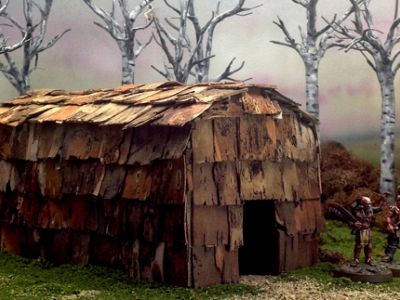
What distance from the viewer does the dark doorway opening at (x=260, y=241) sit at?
9844 mm

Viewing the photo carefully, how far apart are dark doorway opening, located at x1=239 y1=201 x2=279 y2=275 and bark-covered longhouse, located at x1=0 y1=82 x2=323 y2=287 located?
0.07 feet

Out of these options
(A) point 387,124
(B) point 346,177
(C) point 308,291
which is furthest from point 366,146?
(C) point 308,291

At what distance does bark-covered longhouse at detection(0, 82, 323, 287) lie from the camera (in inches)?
338

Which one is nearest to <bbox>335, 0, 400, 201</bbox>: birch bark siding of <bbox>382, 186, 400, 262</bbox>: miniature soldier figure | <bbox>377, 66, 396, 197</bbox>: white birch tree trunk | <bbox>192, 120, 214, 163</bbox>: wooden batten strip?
<bbox>377, 66, 396, 197</bbox>: white birch tree trunk

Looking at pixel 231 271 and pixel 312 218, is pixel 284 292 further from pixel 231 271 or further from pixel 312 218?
pixel 312 218

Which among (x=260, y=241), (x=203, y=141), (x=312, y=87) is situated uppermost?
(x=312, y=87)

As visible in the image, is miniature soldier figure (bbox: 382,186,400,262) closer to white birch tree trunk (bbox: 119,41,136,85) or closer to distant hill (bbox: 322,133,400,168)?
distant hill (bbox: 322,133,400,168)

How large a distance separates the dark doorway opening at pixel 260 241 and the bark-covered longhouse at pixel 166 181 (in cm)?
2

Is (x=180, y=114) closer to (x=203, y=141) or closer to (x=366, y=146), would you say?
(x=203, y=141)

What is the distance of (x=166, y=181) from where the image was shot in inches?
338

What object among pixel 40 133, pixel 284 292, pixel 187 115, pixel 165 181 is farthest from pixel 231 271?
pixel 40 133

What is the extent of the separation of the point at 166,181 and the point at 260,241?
2600mm

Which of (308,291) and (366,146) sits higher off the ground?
(366,146)

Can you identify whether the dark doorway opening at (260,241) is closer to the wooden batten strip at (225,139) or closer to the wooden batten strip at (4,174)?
the wooden batten strip at (225,139)
